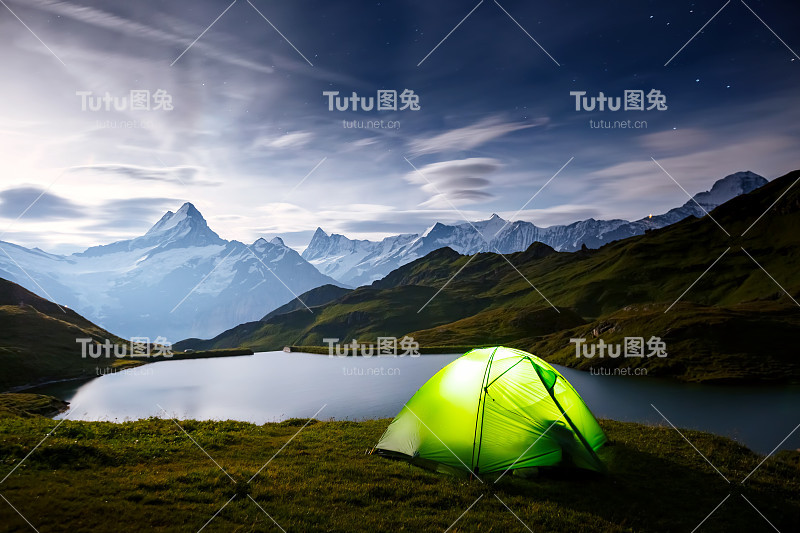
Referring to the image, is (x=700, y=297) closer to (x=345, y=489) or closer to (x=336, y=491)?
(x=345, y=489)

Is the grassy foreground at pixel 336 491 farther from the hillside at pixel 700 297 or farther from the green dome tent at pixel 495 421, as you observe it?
the hillside at pixel 700 297

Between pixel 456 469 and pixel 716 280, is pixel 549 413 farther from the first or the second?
pixel 716 280

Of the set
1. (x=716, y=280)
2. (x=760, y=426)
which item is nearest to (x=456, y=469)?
(x=760, y=426)

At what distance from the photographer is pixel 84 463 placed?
14.5 m

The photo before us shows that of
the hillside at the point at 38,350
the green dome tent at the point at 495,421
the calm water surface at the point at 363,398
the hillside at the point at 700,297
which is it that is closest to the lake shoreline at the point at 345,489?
the green dome tent at the point at 495,421

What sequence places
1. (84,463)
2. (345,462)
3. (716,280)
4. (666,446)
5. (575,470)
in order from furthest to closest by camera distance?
(716,280)
(666,446)
(345,462)
(575,470)
(84,463)

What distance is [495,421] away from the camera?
16.1 m

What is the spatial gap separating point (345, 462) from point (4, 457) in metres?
11.6

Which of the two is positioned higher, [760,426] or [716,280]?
[716,280]

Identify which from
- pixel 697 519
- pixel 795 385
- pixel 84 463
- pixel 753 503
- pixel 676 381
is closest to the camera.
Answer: pixel 697 519

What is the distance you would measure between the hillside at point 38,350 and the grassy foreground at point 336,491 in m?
80.6

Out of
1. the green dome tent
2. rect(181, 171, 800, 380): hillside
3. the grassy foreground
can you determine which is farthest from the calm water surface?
the green dome tent
